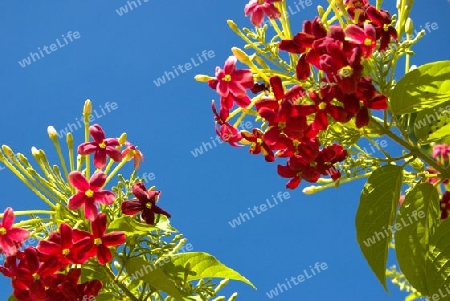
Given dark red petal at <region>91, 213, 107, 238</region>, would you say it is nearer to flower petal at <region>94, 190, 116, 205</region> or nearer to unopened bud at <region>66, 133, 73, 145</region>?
flower petal at <region>94, 190, 116, 205</region>

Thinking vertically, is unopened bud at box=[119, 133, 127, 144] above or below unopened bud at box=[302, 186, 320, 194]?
above

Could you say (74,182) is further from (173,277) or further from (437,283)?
(437,283)

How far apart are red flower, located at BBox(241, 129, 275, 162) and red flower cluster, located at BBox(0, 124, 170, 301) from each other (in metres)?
0.52

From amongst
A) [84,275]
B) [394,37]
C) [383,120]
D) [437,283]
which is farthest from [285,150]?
[84,275]

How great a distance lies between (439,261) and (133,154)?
4.82ft

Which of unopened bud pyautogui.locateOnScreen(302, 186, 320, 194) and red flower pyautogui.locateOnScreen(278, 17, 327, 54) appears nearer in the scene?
red flower pyautogui.locateOnScreen(278, 17, 327, 54)

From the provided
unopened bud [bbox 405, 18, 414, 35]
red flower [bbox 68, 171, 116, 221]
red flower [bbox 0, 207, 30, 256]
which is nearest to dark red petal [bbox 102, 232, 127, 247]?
red flower [bbox 68, 171, 116, 221]

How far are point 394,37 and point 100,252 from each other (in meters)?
1.51

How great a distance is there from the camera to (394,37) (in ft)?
8.89

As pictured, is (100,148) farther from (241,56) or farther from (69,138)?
(241,56)

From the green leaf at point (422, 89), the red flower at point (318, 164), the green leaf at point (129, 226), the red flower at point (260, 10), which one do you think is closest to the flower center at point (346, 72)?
the green leaf at point (422, 89)

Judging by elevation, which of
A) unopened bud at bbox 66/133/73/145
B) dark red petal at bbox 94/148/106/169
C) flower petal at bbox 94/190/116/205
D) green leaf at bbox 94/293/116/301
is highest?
unopened bud at bbox 66/133/73/145

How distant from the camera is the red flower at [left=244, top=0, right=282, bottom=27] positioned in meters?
2.83

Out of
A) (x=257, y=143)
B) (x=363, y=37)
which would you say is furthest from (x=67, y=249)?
(x=363, y=37)
